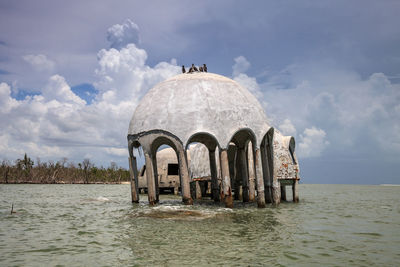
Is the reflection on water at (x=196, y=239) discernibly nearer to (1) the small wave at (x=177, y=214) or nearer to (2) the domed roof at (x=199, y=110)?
(1) the small wave at (x=177, y=214)

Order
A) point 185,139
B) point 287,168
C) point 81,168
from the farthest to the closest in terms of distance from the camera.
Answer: point 81,168, point 287,168, point 185,139

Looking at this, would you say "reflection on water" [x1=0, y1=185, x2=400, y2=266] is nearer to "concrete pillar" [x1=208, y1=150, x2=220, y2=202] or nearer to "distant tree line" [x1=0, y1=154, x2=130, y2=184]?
"concrete pillar" [x1=208, y1=150, x2=220, y2=202]

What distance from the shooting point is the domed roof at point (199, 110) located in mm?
16500

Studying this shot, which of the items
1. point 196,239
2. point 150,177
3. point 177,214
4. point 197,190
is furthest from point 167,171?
point 196,239

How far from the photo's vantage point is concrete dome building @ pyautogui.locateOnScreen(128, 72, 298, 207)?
54.2 ft

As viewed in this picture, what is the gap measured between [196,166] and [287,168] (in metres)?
9.42

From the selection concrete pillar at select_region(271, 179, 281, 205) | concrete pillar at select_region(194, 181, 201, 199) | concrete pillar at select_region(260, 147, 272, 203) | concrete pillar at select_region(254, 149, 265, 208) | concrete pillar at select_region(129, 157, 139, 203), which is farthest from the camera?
concrete pillar at select_region(194, 181, 201, 199)

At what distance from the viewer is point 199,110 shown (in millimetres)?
16562

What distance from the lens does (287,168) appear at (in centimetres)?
1961

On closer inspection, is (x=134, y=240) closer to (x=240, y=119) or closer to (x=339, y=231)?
(x=339, y=231)

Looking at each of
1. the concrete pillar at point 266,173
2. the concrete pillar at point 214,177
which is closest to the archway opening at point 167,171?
the concrete pillar at point 214,177

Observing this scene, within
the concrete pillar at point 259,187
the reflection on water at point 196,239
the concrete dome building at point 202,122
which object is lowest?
the reflection on water at point 196,239

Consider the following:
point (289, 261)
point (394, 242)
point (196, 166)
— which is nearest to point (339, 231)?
point (394, 242)

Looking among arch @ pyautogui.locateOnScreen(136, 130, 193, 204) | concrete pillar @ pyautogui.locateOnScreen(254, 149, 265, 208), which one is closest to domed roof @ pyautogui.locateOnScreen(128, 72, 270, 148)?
arch @ pyautogui.locateOnScreen(136, 130, 193, 204)
